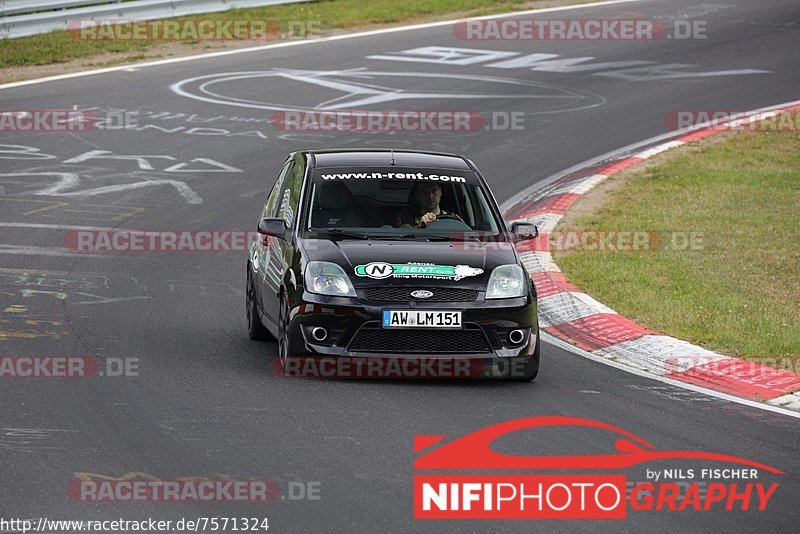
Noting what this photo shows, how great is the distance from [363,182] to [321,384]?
1920 mm

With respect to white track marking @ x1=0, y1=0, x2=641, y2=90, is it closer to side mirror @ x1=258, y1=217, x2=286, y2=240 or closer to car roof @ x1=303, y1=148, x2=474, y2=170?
car roof @ x1=303, y1=148, x2=474, y2=170

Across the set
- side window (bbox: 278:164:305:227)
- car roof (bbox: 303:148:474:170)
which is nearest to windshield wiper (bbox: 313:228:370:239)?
side window (bbox: 278:164:305:227)

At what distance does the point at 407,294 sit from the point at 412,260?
1.00ft

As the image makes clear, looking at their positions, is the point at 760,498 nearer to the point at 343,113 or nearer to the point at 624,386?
the point at 624,386

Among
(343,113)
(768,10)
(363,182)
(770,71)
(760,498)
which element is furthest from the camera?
(768,10)

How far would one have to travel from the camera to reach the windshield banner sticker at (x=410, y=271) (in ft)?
30.6

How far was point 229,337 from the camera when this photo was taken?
10906 millimetres

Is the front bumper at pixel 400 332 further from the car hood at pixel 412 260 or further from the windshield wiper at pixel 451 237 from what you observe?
the windshield wiper at pixel 451 237

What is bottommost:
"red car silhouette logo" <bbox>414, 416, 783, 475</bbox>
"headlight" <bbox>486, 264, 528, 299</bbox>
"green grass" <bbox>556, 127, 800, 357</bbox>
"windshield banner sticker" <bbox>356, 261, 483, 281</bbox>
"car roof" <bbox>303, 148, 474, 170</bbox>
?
"green grass" <bbox>556, 127, 800, 357</bbox>

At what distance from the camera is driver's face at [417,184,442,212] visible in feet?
34.6

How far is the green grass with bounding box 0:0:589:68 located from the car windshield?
15935 mm

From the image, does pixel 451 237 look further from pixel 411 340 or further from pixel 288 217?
pixel 288 217

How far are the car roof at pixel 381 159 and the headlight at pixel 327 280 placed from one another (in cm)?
142

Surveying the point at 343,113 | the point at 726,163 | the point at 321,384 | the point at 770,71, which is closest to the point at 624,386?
the point at 321,384
